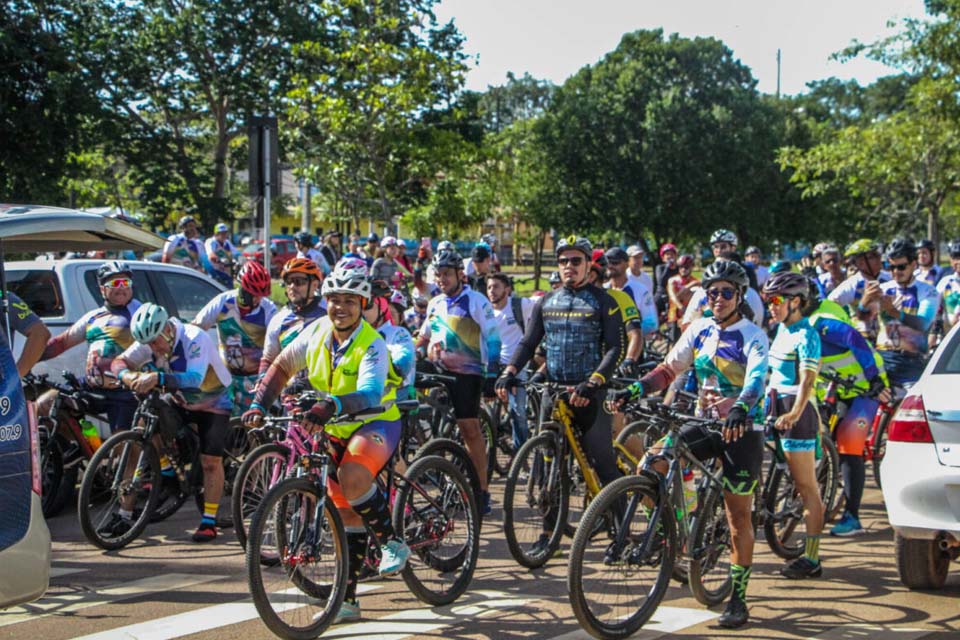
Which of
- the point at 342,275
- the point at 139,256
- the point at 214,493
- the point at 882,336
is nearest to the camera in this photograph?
the point at 342,275

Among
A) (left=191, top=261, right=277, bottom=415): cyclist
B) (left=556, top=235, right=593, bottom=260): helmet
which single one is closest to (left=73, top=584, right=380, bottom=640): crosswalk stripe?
(left=556, top=235, right=593, bottom=260): helmet

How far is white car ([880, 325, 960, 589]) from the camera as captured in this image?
630cm

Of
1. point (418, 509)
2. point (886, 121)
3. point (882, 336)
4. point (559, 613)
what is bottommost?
point (559, 613)

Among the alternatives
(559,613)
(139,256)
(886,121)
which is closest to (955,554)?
(559,613)

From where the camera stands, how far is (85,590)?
278 inches

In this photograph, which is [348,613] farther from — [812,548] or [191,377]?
[812,548]

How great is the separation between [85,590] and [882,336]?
24.3 feet

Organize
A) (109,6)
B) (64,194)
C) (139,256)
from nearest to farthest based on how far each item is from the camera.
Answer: (139,256) → (64,194) → (109,6)

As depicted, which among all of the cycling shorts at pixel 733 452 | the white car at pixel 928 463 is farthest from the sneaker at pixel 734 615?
the white car at pixel 928 463

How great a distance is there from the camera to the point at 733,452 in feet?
21.1

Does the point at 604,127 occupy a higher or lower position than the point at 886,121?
higher

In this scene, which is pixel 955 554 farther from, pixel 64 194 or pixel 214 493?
pixel 64 194

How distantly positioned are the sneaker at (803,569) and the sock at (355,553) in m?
2.83

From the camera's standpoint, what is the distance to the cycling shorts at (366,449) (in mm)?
6070
